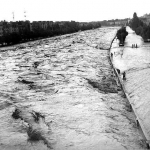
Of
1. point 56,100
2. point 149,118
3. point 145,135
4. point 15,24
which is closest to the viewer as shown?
point 145,135

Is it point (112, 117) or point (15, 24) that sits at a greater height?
point (15, 24)

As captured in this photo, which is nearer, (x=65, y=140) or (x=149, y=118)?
(x=65, y=140)

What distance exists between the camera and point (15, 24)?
65375 mm

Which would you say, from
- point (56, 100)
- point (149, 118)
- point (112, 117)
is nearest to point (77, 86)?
point (56, 100)

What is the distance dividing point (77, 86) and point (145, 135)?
8.30m

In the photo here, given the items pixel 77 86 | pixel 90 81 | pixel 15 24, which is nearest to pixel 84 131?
pixel 77 86

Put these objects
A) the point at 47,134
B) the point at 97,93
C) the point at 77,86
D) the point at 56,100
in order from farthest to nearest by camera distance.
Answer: the point at 77,86
the point at 97,93
the point at 56,100
the point at 47,134

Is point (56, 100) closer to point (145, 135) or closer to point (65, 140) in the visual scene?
point (65, 140)

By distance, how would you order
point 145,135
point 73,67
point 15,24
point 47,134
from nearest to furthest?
point 145,135 < point 47,134 < point 73,67 < point 15,24

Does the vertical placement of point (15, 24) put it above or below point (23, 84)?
above

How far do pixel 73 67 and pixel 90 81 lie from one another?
632 centimetres

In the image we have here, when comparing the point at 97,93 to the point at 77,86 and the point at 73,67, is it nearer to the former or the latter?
the point at 77,86

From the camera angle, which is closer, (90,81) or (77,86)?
(77,86)

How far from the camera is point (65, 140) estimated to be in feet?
31.7
